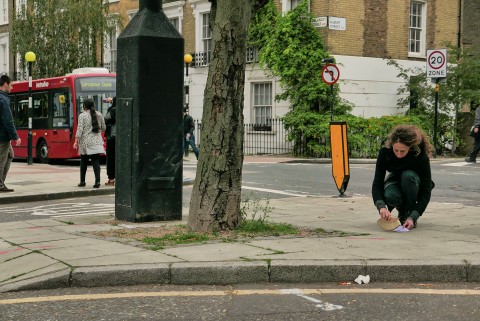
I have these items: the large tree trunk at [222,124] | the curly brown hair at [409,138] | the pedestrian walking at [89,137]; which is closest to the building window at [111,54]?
the pedestrian walking at [89,137]

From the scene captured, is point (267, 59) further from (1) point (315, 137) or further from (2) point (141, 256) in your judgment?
(2) point (141, 256)

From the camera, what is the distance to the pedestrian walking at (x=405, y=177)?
7.98 m

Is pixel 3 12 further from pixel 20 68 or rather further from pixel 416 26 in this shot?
pixel 416 26

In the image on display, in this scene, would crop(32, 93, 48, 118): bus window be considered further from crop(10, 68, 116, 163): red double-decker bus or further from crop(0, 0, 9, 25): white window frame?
crop(0, 0, 9, 25): white window frame

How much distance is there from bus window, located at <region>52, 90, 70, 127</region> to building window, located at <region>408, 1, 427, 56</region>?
1344 cm

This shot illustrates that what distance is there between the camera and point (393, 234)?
7742 mm

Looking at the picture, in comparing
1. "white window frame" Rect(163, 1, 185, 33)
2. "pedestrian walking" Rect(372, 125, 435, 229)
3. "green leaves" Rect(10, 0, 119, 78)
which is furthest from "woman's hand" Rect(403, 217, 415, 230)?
"green leaves" Rect(10, 0, 119, 78)

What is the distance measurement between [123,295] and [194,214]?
234 centimetres

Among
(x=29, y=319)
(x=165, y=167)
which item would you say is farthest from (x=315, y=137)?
(x=29, y=319)

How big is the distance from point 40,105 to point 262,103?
8473 millimetres

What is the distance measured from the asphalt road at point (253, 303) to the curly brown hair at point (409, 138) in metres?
2.26

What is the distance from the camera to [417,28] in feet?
98.3

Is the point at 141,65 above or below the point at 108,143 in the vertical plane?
above

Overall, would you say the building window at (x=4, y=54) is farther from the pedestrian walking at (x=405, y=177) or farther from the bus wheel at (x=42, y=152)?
the pedestrian walking at (x=405, y=177)
